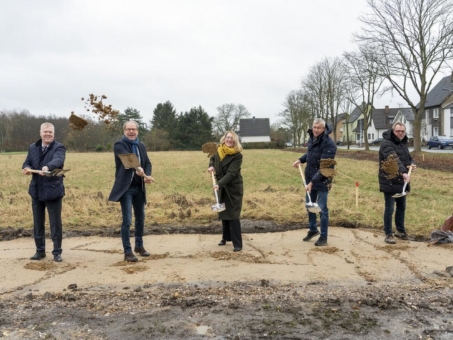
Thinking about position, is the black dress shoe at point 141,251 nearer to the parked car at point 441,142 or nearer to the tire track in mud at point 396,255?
the tire track in mud at point 396,255

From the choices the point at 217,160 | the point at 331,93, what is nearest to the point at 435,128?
the point at 331,93

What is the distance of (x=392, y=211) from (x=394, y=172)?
2.30 feet

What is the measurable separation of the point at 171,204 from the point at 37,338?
7.18m

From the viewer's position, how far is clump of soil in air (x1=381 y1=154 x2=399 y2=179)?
22.3ft

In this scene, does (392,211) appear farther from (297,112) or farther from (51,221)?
(297,112)

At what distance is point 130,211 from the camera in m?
5.98

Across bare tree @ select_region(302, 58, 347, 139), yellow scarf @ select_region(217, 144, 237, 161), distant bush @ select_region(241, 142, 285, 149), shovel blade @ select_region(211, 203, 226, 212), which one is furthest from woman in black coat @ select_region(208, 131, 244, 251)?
distant bush @ select_region(241, 142, 285, 149)

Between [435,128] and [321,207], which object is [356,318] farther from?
[435,128]

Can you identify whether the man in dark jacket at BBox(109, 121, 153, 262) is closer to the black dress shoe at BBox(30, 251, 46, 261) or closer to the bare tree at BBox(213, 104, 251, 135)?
the black dress shoe at BBox(30, 251, 46, 261)

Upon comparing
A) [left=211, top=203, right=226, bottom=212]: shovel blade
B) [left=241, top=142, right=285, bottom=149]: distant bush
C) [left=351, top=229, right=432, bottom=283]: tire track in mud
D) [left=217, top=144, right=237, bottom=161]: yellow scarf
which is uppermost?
[left=241, top=142, right=285, bottom=149]: distant bush

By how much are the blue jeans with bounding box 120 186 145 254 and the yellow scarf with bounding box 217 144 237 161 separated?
136cm

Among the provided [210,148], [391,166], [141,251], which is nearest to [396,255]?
[391,166]

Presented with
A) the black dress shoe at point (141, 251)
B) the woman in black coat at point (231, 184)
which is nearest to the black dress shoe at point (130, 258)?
the black dress shoe at point (141, 251)

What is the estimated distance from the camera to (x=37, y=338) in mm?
3535
